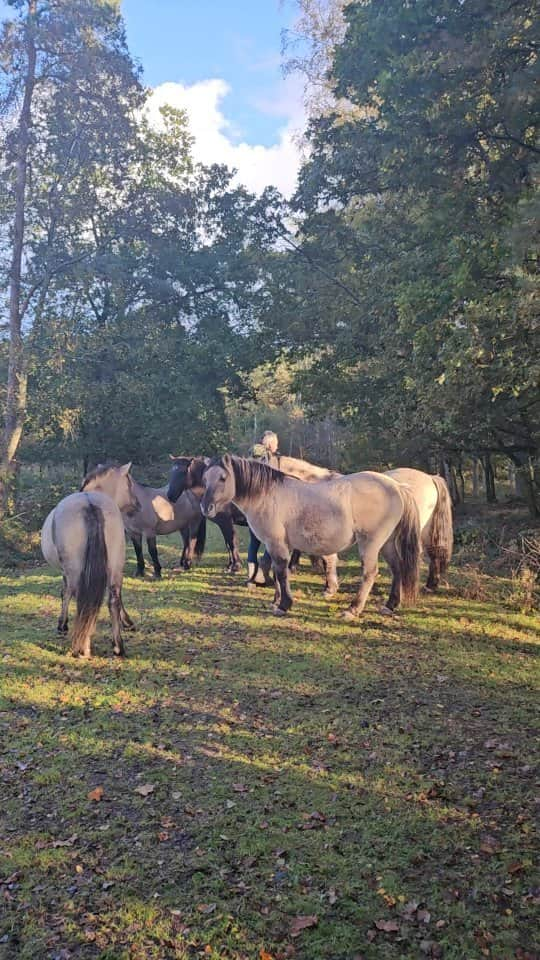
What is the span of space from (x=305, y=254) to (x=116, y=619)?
40.2 ft

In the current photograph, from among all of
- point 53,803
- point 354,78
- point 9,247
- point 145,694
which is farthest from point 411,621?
point 9,247

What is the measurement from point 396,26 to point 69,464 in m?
14.4

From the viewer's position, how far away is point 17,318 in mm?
13898

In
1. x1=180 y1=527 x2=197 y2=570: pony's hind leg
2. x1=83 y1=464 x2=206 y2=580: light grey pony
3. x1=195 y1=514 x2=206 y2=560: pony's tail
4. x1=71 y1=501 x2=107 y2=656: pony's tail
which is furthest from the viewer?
x1=195 y1=514 x2=206 y2=560: pony's tail

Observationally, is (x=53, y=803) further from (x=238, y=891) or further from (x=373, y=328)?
(x=373, y=328)

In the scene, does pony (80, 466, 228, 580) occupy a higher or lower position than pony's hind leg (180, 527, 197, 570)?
higher

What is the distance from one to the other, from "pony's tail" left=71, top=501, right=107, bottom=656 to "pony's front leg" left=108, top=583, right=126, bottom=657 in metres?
0.20

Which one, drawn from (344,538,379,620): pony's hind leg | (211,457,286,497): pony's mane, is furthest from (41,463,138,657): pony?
(344,538,379,620): pony's hind leg

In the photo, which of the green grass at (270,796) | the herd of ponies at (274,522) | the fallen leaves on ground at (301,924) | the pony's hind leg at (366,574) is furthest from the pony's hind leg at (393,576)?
the fallen leaves on ground at (301,924)

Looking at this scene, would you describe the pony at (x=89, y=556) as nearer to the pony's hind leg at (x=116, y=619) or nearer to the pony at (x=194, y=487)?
the pony's hind leg at (x=116, y=619)

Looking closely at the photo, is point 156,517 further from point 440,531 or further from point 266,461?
point 440,531

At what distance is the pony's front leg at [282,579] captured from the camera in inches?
292

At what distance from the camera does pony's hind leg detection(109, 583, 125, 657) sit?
594 cm

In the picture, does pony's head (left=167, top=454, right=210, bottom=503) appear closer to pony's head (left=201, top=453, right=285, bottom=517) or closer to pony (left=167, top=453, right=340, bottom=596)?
pony (left=167, top=453, right=340, bottom=596)
